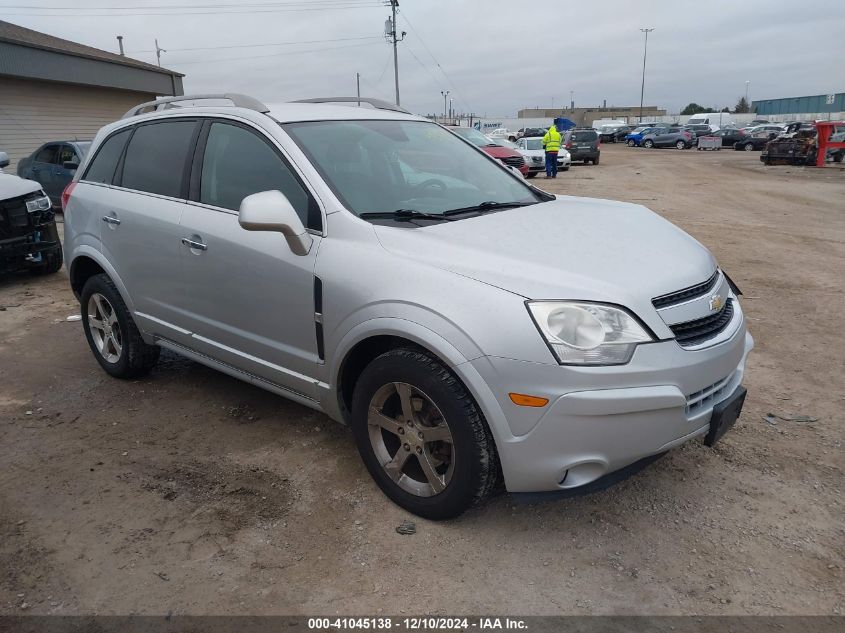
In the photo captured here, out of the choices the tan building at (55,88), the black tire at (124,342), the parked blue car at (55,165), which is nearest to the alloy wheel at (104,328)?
the black tire at (124,342)

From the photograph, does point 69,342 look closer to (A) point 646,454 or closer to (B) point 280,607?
(B) point 280,607

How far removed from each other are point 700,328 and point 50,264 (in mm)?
8131

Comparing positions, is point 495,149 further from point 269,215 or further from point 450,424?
point 450,424

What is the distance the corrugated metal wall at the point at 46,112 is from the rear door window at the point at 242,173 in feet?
58.7

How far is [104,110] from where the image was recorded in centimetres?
2373

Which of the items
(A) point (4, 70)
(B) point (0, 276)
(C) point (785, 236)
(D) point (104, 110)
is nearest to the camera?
(B) point (0, 276)

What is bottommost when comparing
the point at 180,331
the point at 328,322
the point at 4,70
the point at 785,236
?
the point at 785,236

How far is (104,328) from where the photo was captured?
4695mm

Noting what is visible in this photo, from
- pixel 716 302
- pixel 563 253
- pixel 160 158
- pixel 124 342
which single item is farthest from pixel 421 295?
pixel 124 342

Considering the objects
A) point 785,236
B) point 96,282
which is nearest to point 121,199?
point 96,282

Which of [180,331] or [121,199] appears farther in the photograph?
[121,199]

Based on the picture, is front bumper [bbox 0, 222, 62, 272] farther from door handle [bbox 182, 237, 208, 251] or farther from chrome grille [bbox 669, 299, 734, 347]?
chrome grille [bbox 669, 299, 734, 347]

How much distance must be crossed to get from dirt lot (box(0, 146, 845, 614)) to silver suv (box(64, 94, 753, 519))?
0.36 metres

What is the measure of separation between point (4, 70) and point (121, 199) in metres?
17.7
